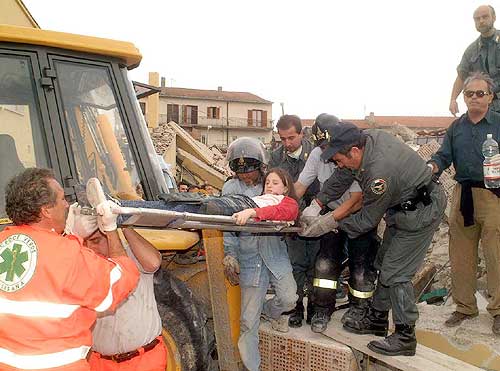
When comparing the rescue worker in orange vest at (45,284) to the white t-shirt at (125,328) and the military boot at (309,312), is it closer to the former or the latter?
the white t-shirt at (125,328)

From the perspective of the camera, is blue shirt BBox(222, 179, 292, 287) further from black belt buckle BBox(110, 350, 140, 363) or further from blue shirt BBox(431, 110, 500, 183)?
blue shirt BBox(431, 110, 500, 183)

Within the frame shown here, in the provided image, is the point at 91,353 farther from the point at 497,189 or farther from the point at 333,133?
the point at 497,189

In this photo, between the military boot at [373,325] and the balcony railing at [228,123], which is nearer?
the military boot at [373,325]

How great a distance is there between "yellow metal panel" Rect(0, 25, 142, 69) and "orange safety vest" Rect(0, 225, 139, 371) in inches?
52.7

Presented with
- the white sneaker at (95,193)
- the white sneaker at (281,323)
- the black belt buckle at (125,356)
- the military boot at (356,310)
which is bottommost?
the white sneaker at (281,323)

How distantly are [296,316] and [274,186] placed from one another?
1.19 metres

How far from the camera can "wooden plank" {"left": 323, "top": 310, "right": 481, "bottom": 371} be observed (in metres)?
3.23

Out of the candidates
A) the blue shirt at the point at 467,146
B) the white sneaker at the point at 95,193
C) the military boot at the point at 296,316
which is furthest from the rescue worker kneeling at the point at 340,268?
the white sneaker at the point at 95,193

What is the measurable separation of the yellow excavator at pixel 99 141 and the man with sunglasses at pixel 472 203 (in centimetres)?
194

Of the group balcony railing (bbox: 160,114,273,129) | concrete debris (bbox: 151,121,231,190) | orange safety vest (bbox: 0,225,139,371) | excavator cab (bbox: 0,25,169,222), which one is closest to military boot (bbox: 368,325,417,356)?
excavator cab (bbox: 0,25,169,222)

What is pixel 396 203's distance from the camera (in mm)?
3412

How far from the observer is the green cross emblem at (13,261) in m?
1.91

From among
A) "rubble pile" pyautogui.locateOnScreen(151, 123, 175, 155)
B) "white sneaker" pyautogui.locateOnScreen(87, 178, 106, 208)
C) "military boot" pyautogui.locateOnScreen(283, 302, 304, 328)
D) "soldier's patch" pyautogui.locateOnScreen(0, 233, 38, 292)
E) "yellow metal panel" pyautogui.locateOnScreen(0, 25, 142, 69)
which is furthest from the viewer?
"rubble pile" pyautogui.locateOnScreen(151, 123, 175, 155)

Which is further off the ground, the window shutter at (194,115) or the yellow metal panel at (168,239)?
the window shutter at (194,115)
